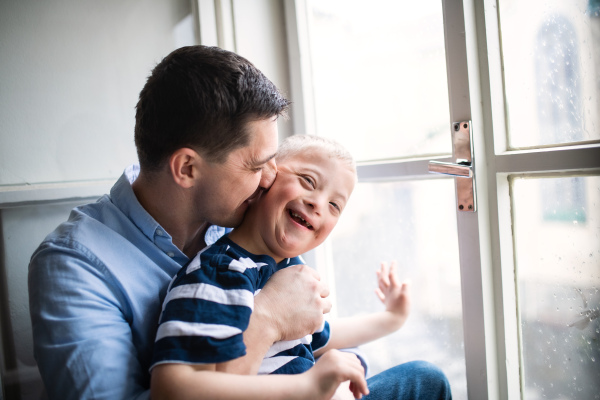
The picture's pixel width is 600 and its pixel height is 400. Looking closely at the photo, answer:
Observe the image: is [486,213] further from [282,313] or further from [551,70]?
[282,313]

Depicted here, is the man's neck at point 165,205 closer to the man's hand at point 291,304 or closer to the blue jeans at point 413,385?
the man's hand at point 291,304

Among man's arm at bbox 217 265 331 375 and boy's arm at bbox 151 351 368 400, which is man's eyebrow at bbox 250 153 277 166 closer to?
→ man's arm at bbox 217 265 331 375

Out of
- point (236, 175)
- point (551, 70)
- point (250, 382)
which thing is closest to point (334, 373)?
point (250, 382)

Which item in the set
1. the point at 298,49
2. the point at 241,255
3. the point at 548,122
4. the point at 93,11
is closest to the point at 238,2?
the point at 298,49

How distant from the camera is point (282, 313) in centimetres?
103

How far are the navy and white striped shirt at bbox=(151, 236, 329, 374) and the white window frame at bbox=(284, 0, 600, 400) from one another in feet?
1.48

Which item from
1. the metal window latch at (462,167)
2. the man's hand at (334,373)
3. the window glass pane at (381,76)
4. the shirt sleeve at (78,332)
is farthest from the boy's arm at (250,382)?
the window glass pane at (381,76)

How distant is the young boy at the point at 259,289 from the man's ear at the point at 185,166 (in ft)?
0.56

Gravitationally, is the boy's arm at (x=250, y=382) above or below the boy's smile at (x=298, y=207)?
below

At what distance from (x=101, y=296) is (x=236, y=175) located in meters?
0.40

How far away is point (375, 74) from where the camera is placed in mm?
1500

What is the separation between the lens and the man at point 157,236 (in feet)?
2.97

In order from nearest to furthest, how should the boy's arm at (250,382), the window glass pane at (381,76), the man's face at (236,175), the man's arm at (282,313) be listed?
the boy's arm at (250,382) → the man's arm at (282,313) → the man's face at (236,175) → the window glass pane at (381,76)

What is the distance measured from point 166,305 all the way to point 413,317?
2.90 feet
